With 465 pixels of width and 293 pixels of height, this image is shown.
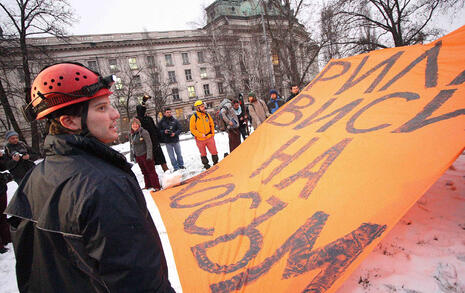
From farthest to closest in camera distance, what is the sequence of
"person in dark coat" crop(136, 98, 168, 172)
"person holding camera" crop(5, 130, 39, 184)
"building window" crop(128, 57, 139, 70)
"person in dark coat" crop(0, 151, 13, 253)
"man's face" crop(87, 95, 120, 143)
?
"building window" crop(128, 57, 139, 70), "person in dark coat" crop(136, 98, 168, 172), "person holding camera" crop(5, 130, 39, 184), "person in dark coat" crop(0, 151, 13, 253), "man's face" crop(87, 95, 120, 143)

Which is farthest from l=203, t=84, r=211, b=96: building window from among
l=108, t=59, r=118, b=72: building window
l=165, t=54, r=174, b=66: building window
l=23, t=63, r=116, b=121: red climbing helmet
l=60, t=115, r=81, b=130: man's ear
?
l=60, t=115, r=81, b=130: man's ear

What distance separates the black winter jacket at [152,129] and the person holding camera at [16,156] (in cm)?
215

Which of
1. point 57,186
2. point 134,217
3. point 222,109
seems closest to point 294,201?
point 134,217

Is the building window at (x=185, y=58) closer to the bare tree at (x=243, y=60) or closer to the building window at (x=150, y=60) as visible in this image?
the building window at (x=150, y=60)

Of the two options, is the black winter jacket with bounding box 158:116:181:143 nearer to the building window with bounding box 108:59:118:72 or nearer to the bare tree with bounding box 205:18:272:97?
the bare tree with bounding box 205:18:272:97

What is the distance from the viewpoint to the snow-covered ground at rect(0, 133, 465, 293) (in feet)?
5.58

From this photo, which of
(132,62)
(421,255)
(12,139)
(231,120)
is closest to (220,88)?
(132,62)

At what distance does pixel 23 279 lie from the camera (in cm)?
98

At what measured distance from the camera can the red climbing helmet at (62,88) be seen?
39.4 inches

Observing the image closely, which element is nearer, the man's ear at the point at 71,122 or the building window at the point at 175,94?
the man's ear at the point at 71,122

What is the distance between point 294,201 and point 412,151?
1.11 m

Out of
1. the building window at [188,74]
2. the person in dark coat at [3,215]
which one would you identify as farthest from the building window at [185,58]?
the person in dark coat at [3,215]

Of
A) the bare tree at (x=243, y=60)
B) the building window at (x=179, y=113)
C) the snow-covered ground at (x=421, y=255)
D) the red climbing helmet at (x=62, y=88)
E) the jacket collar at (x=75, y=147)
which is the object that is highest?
the bare tree at (x=243, y=60)

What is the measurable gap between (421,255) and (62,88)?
276 centimetres
